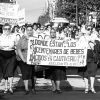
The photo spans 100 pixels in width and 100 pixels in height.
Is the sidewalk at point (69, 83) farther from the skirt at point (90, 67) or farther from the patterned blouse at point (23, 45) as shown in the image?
the patterned blouse at point (23, 45)

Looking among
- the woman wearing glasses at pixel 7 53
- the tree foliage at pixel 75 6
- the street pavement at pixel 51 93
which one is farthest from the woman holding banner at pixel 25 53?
the tree foliage at pixel 75 6

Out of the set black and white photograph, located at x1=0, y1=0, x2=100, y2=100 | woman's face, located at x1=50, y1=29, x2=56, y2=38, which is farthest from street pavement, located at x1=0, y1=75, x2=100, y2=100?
woman's face, located at x1=50, y1=29, x2=56, y2=38

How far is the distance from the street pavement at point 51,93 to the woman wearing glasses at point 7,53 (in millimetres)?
545

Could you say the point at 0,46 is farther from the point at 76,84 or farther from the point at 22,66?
the point at 76,84

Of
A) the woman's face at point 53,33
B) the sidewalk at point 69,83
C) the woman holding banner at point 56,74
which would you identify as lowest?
the sidewalk at point 69,83

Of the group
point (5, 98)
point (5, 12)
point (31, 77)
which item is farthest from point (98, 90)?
point (5, 12)

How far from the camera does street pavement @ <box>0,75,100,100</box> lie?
9.45m

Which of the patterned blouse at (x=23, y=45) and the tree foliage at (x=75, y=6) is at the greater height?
the tree foliage at (x=75, y=6)

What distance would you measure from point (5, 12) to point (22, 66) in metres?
6.13

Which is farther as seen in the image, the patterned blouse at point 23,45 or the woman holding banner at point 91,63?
the woman holding banner at point 91,63

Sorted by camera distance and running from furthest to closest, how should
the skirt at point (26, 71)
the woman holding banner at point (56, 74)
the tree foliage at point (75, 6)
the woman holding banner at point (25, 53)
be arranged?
the tree foliage at point (75, 6)
the woman holding banner at point (56, 74)
the skirt at point (26, 71)
the woman holding banner at point (25, 53)

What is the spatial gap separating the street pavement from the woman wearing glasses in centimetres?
54

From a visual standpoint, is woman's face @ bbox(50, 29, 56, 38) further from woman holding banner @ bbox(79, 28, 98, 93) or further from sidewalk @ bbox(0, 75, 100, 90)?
sidewalk @ bbox(0, 75, 100, 90)

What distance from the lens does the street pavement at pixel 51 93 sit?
9445 mm
